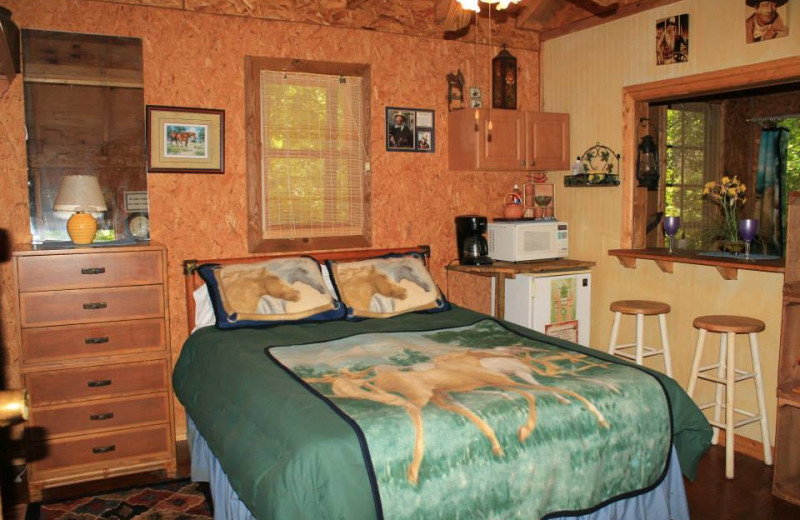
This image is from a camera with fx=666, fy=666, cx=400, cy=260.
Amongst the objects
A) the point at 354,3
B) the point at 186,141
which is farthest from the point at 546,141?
the point at 186,141

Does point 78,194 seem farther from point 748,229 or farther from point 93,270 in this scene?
A: point 748,229

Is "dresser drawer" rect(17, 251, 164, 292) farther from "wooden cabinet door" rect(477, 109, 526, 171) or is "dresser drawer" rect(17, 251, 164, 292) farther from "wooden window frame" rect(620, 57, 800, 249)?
"wooden window frame" rect(620, 57, 800, 249)

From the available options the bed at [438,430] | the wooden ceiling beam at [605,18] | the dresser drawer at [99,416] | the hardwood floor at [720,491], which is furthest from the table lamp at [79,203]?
the wooden ceiling beam at [605,18]

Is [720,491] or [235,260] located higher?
[235,260]

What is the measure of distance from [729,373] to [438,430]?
2.05m

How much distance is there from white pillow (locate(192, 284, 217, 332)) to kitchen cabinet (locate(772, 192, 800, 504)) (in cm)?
298

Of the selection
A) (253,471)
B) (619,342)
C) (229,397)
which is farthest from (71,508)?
(619,342)

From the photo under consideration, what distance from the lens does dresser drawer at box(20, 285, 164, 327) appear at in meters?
3.35

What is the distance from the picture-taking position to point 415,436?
2207mm

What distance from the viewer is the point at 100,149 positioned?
3812mm

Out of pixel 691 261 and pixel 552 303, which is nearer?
pixel 691 261

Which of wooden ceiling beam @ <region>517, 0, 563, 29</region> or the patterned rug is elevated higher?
wooden ceiling beam @ <region>517, 0, 563, 29</region>

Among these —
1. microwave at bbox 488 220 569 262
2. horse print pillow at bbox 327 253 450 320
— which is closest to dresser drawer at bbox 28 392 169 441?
horse print pillow at bbox 327 253 450 320

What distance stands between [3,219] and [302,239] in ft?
5.59
